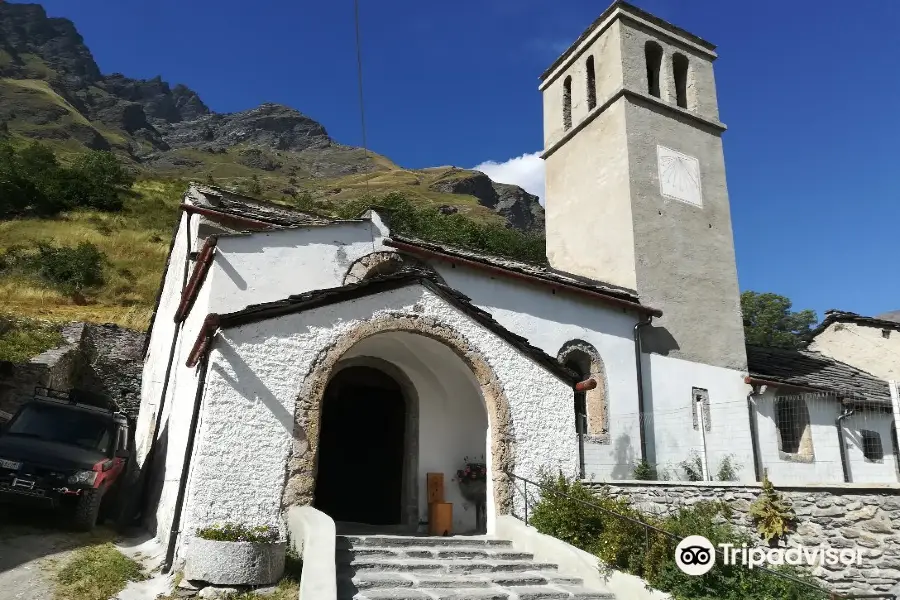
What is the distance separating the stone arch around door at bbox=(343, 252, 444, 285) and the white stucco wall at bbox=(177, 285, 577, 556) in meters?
2.72

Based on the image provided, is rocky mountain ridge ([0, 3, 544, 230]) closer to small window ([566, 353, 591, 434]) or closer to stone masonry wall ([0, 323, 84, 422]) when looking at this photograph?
stone masonry wall ([0, 323, 84, 422])

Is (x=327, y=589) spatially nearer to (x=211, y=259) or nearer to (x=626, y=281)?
(x=211, y=259)

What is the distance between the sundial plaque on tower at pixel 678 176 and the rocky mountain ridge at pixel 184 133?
60618 mm

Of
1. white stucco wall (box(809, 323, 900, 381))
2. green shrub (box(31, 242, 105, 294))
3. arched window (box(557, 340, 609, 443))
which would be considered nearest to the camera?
arched window (box(557, 340, 609, 443))

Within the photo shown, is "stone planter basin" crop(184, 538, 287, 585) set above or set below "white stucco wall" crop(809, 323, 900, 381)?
below

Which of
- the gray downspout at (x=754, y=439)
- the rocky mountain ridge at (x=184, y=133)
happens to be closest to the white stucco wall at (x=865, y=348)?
the gray downspout at (x=754, y=439)

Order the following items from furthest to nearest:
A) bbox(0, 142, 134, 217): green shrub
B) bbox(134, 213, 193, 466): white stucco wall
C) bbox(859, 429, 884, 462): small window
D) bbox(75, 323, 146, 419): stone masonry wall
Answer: bbox(0, 142, 134, 217): green shrub < bbox(75, 323, 146, 419): stone masonry wall < bbox(859, 429, 884, 462): small window < bbox(134, 213, 193, 466): white stucco wall

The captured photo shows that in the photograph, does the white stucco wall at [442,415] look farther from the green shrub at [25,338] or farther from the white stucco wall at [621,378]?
the green shrub at [25,338]

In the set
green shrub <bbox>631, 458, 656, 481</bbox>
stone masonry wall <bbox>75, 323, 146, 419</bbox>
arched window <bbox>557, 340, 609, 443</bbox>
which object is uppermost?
stone masonry wall <bbox>75, 323, 146, 419</bbox>

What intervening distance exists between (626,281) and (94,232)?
30.9 metres

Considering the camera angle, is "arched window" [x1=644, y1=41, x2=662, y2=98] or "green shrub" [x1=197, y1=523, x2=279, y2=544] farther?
"arched window" [x1=644, y1=41, x2=662, y2=98]

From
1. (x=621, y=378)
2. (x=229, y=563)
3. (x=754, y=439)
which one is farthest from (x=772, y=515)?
(x=754, y=439)

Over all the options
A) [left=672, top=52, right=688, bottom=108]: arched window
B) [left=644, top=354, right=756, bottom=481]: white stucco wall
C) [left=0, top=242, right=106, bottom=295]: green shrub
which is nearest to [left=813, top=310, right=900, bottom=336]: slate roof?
[left=644, top=354, right=756, bottom=481]: white stucco wall

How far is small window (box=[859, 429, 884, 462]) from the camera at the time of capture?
1595 centimetres
